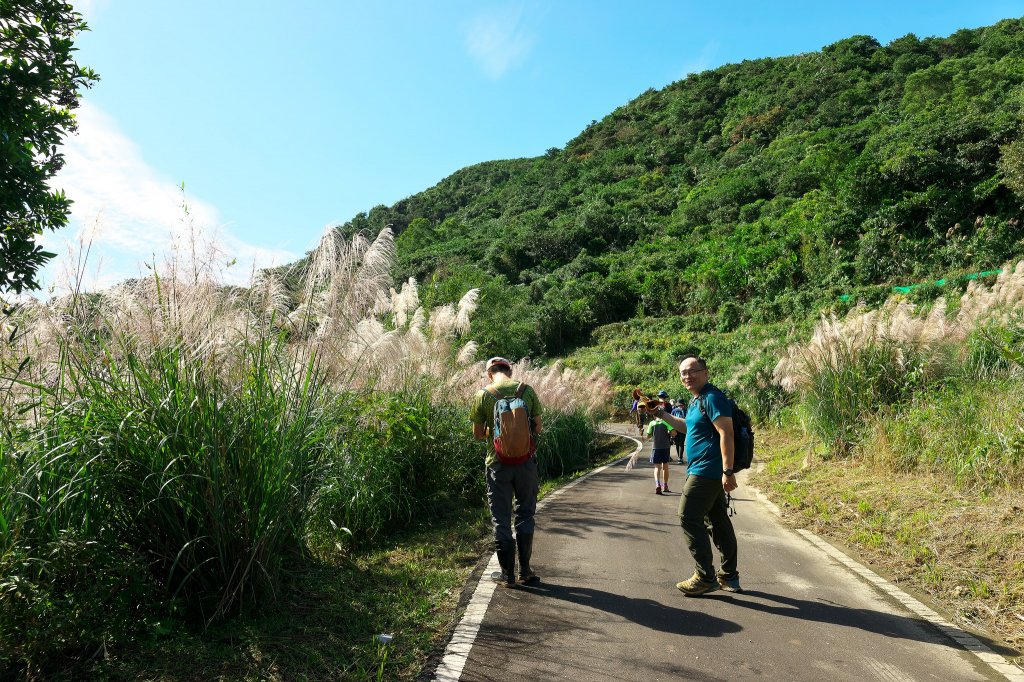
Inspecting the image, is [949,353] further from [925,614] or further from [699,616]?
[699,616]

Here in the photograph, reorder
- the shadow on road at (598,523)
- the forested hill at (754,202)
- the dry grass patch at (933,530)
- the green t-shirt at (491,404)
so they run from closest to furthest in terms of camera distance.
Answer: the dry grass patch at (933,530), the green t-shirt at (491,404), the shadow on road at (598,523), the forested hill at (754,202)

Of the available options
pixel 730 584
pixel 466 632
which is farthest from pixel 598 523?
pixel 466 632

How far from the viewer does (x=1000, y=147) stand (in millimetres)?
29672

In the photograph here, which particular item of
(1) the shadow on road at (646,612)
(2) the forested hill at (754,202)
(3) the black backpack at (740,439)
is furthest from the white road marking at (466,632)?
(2) the forested hill at (754,202)

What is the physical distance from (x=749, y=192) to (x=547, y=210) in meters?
27.8

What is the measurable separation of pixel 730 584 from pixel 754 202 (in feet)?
172

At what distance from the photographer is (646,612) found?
195 inches

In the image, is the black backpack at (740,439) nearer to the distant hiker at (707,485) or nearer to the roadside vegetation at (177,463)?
the distant hiker at (707,485)

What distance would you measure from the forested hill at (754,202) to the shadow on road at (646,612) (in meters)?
3.71

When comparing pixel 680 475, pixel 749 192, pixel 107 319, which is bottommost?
pixel 680 475

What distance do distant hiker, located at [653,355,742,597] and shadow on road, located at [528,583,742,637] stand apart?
478 mm

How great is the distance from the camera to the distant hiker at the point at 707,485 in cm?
535

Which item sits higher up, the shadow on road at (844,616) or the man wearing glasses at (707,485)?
the man wearing glasses at (707,485)

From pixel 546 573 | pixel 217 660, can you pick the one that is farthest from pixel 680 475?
pixel 217 660
